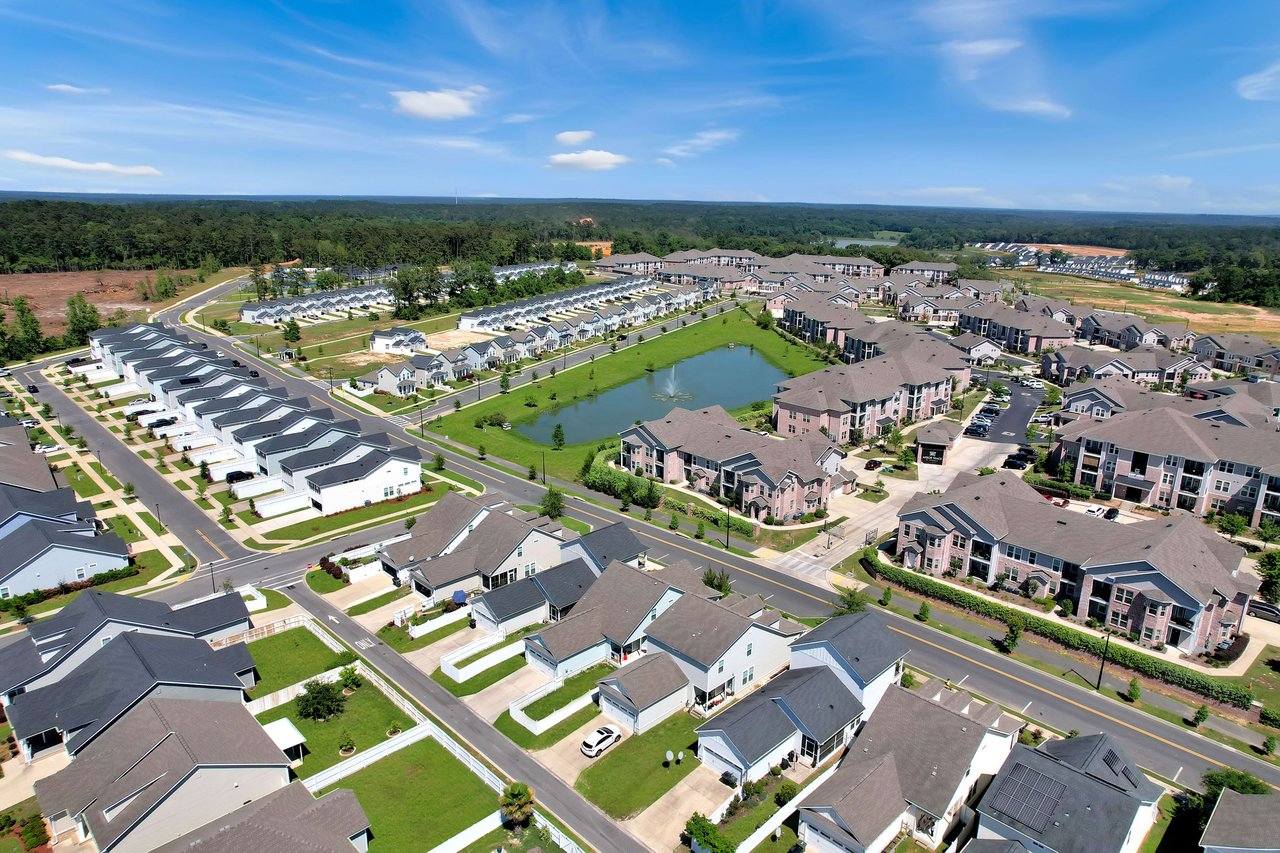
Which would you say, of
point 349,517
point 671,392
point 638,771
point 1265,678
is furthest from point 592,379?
point 1265,678

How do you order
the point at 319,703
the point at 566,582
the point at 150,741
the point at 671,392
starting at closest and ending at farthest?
the point at 150,741, the point at 319,703, the point at 566,582, the point at 671,392

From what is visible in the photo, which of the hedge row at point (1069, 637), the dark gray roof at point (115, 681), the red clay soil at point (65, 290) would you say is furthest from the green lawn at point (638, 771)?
the red clay soil at point (65, 290)

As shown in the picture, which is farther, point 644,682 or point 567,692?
point 567,692

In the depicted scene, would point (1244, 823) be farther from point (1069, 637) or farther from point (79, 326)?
point (79, 326)

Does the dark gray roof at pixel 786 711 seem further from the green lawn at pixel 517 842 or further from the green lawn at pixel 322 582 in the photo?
the green lawn at pixel 322 582

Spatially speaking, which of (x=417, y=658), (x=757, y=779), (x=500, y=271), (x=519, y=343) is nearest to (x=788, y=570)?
(x=757, y=779)

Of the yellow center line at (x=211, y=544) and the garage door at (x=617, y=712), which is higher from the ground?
the yellow center line at (x=211, y=544)
